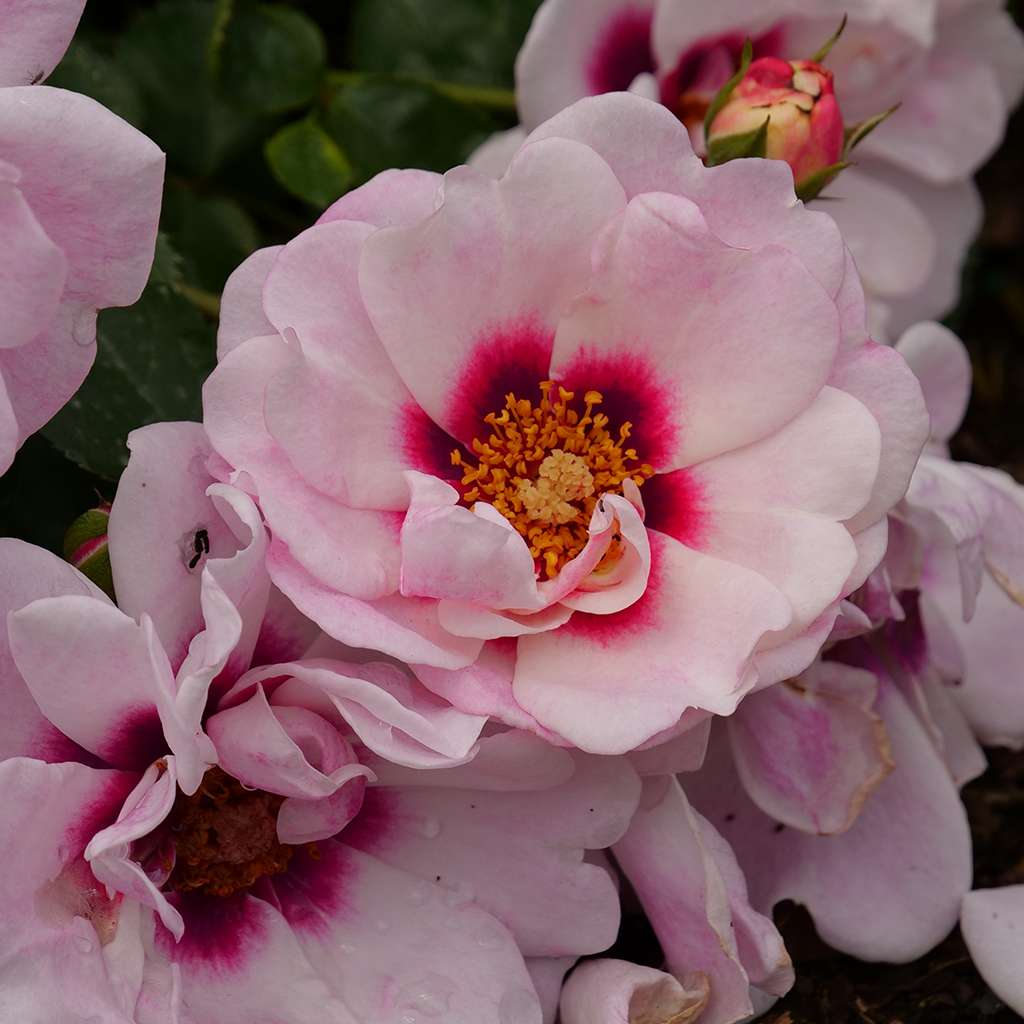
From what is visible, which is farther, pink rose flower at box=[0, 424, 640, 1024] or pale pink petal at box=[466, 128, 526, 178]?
pale pink petal at box=[466, 128, 526, 178]

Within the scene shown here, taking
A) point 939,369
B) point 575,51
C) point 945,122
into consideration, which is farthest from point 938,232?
point 575,51

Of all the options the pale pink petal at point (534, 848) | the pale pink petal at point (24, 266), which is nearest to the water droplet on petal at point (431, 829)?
the pale pink petal at point (534, 848)

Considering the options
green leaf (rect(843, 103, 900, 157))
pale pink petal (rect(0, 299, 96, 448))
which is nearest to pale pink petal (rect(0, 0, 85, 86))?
pale pink petal (rect(0, 299, 96, 448))

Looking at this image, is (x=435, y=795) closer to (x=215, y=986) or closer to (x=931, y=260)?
(x=215, y=986)

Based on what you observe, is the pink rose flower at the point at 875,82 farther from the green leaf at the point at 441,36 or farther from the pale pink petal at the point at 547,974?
the pale pink petal at the point at 547,974

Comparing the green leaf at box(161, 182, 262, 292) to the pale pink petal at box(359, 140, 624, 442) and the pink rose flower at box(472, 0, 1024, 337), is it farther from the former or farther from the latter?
the pale pink petal at box(359, 140, 624, 442)

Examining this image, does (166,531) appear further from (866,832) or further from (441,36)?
(441,36)
